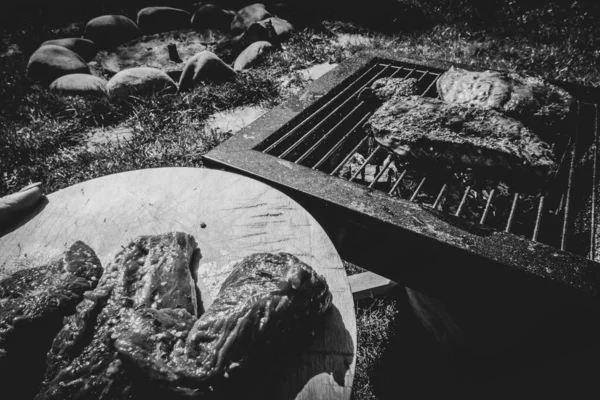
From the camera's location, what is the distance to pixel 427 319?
335 centimetres

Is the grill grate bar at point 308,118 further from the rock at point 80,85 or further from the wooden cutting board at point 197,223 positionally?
the rock at point 80,85

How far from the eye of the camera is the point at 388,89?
3.43 meters

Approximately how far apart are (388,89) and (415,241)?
→ 195cm

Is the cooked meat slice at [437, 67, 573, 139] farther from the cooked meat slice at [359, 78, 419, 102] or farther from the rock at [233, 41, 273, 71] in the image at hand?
the rock at [233, 41, 273, 71]

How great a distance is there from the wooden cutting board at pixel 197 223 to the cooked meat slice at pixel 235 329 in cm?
19

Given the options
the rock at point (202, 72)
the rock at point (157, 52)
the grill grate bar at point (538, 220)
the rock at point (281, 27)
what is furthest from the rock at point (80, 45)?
the grill grate bar at point (538, 220)

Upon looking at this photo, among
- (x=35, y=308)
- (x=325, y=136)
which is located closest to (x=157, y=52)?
(x=325, y=136)

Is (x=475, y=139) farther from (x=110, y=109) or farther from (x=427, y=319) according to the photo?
(x=110, y=109)

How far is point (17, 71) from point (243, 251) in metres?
7.67

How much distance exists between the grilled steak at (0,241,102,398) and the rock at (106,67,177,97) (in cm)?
481

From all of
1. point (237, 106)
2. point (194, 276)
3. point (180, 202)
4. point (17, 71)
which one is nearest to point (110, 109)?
point (237, 106)

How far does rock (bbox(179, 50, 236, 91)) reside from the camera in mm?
6453

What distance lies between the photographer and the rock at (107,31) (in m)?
8.17

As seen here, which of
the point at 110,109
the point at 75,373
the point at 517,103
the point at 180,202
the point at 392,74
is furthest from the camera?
the point at 110,109
